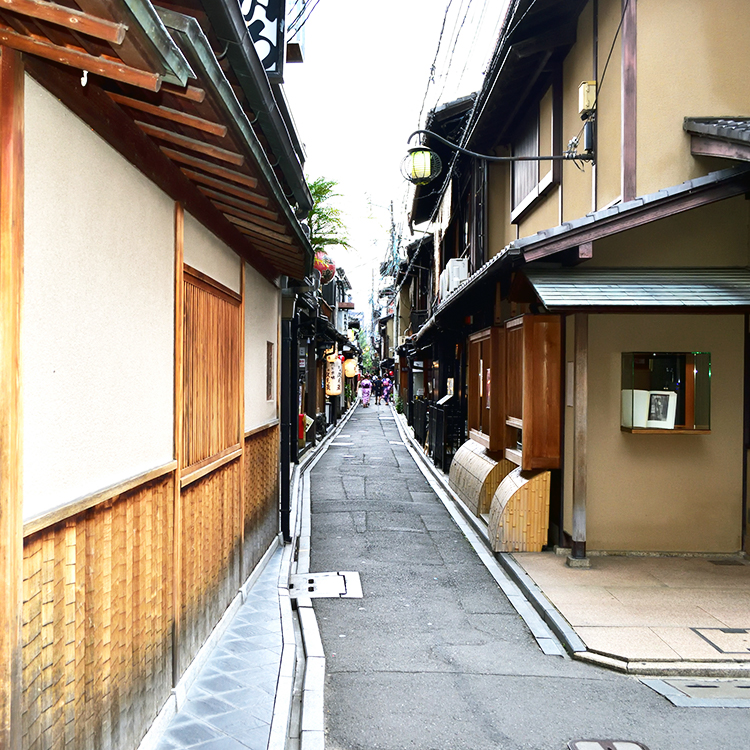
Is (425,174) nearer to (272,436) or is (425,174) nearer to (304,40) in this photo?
(304,40)

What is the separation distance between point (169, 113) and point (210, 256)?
281cm

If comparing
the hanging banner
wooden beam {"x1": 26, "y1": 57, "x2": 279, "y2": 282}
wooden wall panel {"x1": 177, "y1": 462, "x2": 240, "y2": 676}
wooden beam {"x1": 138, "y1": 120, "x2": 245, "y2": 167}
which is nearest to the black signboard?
wooden beam {"x1": 26, "y1": 57, "x2": 279, "y2": 282}

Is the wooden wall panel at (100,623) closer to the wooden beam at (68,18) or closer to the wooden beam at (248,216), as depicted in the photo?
the wooden beam at (68,18)

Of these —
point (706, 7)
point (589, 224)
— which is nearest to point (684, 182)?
point (589, 224)

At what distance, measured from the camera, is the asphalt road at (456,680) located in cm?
527

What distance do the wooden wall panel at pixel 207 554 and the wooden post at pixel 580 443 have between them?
460 centimetres

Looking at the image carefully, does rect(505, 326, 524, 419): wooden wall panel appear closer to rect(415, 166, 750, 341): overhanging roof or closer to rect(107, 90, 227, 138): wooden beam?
rect(415, 166, 750, 341): overhanging roof

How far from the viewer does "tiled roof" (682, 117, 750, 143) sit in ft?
27.0

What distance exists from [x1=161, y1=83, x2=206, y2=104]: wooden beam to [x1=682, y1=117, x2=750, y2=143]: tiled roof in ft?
22.6

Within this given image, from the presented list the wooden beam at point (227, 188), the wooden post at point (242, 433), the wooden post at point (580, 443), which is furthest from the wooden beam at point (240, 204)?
the wooden post at point (580, 443)

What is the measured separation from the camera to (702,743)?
5125 mm

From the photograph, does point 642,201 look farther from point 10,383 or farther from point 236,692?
point 10,383

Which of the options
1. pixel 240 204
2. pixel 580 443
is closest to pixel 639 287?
pixel 580 443

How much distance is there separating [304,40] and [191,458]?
28.6ft
